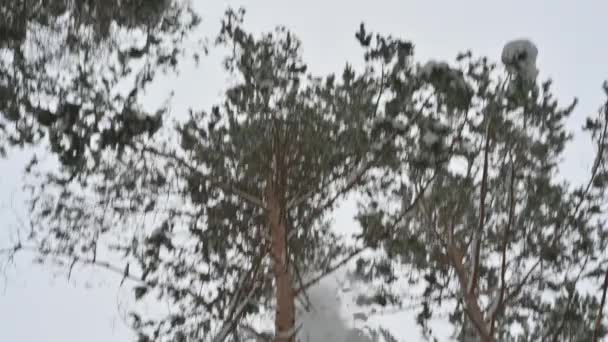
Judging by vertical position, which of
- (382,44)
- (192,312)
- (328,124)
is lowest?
(192,312)

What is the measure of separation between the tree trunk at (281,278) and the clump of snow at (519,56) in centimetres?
292

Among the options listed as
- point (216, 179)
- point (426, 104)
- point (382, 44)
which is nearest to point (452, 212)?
point (426, 104)

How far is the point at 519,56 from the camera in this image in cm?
548

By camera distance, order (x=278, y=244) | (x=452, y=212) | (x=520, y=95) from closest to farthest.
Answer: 1. (x=520, y=95)
2. (x=278, y=244)
3. (x=452, y=212)

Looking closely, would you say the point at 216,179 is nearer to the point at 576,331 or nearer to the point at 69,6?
the point at 69,6

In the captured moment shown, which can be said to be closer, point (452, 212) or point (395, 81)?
point (395, 81)

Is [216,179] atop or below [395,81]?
below

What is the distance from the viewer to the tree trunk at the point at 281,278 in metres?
6.78

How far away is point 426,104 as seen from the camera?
24.2 feet

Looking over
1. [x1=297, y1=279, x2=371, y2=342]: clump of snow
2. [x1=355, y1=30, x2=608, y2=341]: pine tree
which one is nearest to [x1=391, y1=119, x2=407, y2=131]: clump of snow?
[x1=355, y1=30, x2=608, y2=341]: pine tree

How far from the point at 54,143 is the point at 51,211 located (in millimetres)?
2076

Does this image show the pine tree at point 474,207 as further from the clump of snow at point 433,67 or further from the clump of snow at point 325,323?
the clump of snow at point 325,323

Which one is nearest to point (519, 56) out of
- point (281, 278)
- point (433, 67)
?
point (433, 67)

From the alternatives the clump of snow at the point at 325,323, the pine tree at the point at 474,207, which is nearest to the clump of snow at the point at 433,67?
the pine tree at the point at 474,207
